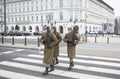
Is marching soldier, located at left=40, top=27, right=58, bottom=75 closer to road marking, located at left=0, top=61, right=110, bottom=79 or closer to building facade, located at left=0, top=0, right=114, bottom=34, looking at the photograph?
road marking, located at left=0, top=61, right=110, bottom=79

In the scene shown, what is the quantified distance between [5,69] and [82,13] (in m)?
78.1

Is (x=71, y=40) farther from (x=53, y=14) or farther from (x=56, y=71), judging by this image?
(x=53, y=14)

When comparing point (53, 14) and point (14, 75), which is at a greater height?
point (53, 14)

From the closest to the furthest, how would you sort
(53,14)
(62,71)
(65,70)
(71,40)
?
(62,71) < (65,70) < (71,40) < (53,14)

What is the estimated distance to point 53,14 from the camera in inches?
3536

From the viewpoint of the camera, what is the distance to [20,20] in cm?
10156

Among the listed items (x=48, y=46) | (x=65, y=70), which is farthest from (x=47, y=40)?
(x=65, y=70)

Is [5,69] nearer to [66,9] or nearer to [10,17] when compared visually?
[66,9]

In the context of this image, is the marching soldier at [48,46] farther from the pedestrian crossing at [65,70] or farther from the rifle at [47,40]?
the pedestrian crossing at [65,70]

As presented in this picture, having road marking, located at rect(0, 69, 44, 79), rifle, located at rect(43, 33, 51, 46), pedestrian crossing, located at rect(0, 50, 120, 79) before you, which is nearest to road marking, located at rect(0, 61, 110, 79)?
pedestrian crossing, located at rect(0, 50, 120, 79)

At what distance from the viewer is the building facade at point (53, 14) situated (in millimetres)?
85375

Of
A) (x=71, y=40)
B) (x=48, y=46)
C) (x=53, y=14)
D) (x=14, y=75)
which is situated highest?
(x=53, y=14)

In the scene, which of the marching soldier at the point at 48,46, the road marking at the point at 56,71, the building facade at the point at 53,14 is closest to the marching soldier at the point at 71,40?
the road marking at the point at 56,71

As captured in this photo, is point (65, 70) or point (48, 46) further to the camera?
point (65, 70)
